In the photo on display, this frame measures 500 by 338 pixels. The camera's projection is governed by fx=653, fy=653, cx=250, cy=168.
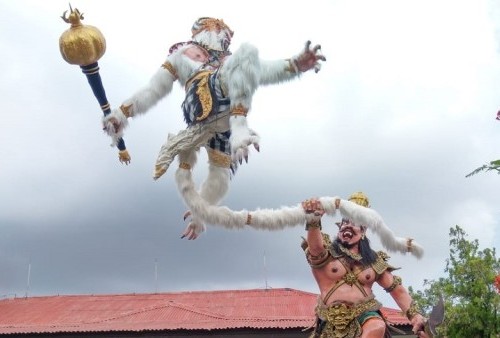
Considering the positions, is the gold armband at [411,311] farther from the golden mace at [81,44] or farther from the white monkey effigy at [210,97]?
the golden mace at [81,44]

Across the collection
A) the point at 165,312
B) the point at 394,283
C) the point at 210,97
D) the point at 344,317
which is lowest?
the point at 344,317

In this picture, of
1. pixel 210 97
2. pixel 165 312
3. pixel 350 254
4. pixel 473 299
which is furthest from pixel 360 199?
pixel 165 312

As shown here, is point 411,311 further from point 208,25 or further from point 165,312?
point 165,312

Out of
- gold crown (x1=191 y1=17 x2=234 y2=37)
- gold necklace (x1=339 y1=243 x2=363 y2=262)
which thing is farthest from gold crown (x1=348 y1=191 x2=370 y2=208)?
gold crown (x1=191 y1=17 x2=234 y2=37)

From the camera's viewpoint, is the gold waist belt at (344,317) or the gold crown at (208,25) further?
the gold waist belt at (344,317)

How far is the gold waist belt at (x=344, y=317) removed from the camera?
18.1 feet

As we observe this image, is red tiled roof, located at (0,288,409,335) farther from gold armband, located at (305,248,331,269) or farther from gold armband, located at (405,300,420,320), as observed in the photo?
gold armband, located at (305,248,331,269)

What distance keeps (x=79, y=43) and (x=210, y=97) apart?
942 mm

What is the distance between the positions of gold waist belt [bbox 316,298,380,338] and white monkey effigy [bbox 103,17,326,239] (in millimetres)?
1487

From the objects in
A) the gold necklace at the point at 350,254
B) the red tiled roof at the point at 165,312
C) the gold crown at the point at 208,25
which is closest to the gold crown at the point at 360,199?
the gold necklace at the point at 350,254

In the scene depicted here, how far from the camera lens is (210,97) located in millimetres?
4551

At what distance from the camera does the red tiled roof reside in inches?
468

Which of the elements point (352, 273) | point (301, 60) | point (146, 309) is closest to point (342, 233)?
point (352, 273)

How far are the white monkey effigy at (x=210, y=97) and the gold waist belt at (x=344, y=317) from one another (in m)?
1.49
